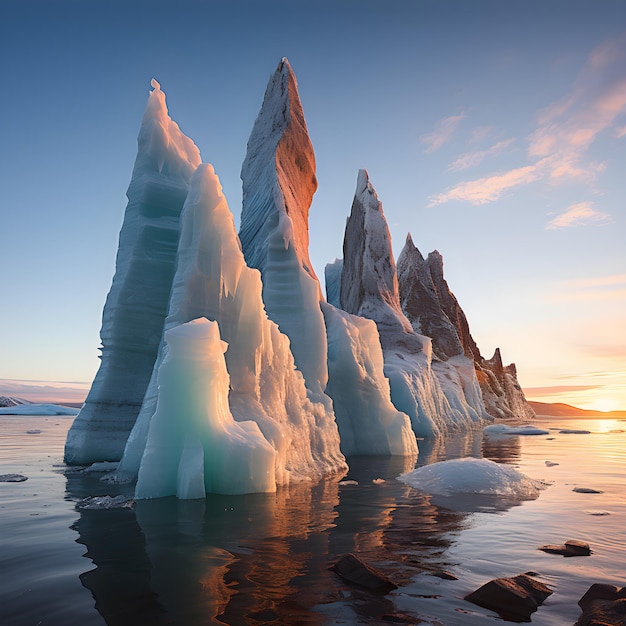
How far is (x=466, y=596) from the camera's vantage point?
5059 millimetres

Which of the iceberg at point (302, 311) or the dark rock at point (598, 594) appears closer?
the dark rock at point (598, 594)

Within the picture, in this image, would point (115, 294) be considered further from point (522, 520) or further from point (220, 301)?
point (522, 520)

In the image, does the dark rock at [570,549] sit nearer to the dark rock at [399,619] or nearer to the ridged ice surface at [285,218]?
the dark rock at [399,619]

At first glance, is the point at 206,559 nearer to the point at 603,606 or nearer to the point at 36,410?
the point at 603,606

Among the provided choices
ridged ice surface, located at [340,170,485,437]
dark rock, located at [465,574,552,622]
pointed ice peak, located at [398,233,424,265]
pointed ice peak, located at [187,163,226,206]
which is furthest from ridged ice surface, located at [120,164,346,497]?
pointed ice peak, located at [398,233,424,265]

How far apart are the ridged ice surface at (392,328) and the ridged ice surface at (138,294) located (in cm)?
1712

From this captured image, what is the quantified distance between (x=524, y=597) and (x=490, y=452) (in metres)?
18.7

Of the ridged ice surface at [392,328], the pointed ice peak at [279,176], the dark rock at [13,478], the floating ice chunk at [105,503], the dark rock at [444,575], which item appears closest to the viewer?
the dark rock at [444,575]

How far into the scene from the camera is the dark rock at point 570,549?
6805 mm

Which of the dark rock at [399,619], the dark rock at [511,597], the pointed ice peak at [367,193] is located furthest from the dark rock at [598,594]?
the pointed ice peak at [367,193]

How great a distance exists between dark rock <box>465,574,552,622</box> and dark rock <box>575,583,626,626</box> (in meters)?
0.38

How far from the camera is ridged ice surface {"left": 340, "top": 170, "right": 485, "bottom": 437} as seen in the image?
3197cm

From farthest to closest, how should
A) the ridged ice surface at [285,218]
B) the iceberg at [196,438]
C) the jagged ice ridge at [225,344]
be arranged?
the ridged ice surface at [285,218] → the jagged ice ridge at [225,344] → the iceberg at [196,438]

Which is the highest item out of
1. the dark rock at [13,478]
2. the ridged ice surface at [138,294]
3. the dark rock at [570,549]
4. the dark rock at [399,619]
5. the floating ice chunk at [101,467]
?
the ridged ice surface at [138,294]
